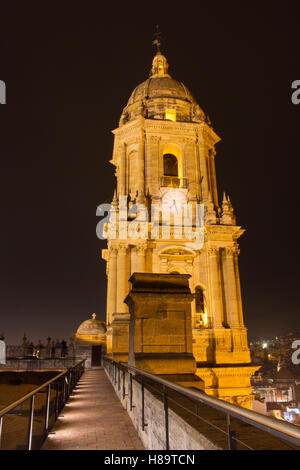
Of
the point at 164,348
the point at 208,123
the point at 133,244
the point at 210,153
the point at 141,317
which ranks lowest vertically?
the point at 164,348

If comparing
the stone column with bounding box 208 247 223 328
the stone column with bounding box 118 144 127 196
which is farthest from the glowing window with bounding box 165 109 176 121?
the stone column with bounding box 208 247 223 328

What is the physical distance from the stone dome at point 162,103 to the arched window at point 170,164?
141 inches

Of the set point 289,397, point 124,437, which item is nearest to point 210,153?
point 124,437

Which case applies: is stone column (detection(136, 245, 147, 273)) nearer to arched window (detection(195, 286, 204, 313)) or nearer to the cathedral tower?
the cathedral tower

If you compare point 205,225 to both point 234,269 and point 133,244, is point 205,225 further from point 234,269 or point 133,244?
point 133,244

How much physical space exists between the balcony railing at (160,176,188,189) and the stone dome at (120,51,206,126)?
623 centimetres

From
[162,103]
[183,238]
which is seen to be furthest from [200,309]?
[162,103]

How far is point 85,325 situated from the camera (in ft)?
101

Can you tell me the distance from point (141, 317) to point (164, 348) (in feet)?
3.44

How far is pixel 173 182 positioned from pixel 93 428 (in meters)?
26.4

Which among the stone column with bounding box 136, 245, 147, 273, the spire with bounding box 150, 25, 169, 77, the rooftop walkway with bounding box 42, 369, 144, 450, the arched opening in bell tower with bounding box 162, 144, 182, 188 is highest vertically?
the spire with bounding box 150, 25, 169, 77

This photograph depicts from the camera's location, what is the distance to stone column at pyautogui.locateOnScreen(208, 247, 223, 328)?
88.0 ft

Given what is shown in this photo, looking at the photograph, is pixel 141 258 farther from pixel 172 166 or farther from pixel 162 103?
pixel 162 103
